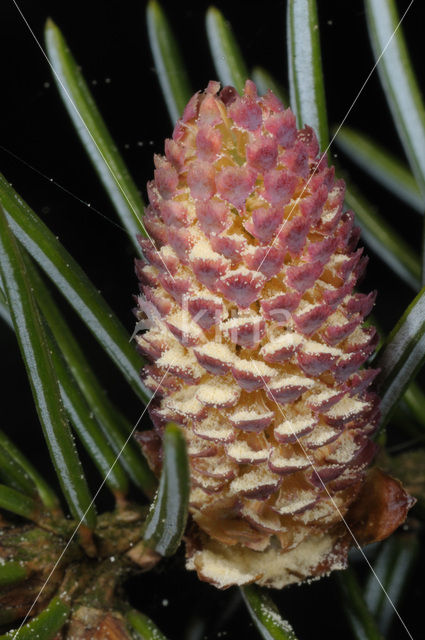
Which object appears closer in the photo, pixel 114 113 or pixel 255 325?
pixel 255 325

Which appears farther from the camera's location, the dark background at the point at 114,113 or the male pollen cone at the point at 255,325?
the dark background at the point at 114,113

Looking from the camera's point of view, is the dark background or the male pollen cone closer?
the male pollen cone

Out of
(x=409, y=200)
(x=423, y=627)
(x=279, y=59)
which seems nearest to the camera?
(x=423, y=627)

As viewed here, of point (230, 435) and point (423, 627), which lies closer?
point (230, 435)

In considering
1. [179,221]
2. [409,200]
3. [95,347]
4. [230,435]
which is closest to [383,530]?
[230,435]

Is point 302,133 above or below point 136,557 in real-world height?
above

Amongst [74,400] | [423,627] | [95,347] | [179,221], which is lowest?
[423,627]

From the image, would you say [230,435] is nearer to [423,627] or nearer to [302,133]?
[302,133]

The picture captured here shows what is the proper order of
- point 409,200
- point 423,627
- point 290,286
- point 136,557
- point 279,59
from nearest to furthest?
1. point 290,286
2. point 136,557
3. point 423,627
4. point 409,200
5. point 279,59
